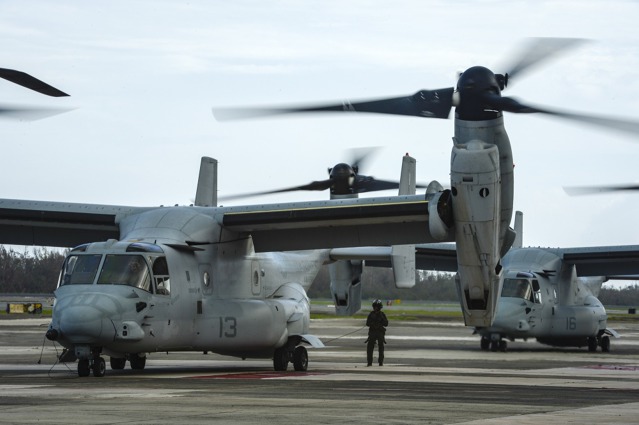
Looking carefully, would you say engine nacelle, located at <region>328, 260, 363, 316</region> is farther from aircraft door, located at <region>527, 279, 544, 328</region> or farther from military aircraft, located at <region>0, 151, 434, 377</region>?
aircraft door, located at <region>527, 279, 544, 328</region>

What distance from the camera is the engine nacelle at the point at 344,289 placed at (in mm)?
31406

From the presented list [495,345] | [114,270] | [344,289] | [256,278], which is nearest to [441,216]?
[256,278]

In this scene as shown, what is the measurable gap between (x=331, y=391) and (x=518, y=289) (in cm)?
1820

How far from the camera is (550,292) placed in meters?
34.4

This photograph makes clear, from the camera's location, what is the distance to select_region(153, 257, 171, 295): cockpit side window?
66.6 feet

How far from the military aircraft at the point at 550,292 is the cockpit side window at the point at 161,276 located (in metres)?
14.6

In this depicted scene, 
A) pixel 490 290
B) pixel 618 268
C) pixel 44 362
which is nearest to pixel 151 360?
pixel 44 362

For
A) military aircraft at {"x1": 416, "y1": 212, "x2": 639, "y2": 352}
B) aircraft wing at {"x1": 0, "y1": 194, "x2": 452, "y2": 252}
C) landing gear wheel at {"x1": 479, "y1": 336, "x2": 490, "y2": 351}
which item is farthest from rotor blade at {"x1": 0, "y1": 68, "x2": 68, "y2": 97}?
landing gear wheel at {"x1": 479, "y1": 336, "x2": 490, "y2": 351}

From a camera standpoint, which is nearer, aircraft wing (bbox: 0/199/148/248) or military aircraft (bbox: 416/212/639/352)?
aircraft wing (bbox: 0/199/148/248)

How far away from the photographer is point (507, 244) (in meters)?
20.7

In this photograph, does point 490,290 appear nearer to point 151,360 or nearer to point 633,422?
point 633,422

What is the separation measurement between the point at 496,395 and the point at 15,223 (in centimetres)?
1326

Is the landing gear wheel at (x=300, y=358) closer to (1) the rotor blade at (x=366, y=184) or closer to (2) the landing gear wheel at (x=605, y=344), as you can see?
(1) the rotor blade at (x=366, y=184)

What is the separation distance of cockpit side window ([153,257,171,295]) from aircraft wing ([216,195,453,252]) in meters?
2.46
